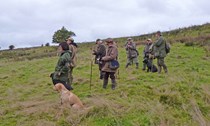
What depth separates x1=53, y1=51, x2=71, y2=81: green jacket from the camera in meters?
9.92

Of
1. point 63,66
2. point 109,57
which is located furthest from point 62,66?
point 109,57

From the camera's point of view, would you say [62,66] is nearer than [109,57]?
Yes

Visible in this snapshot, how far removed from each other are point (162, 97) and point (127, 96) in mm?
1108

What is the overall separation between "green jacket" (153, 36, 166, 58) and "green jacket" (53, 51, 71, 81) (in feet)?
17.4

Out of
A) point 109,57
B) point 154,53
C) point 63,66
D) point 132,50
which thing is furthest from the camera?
point 132,50

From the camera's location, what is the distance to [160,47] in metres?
14.2

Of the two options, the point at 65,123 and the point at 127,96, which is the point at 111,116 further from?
the point at 127,96

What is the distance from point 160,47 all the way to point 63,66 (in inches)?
224

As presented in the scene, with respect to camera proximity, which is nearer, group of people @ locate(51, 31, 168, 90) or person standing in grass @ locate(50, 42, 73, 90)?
person standing in grass @ locate(50, 42, 73, 90)

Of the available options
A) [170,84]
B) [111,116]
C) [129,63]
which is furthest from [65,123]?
[129,63]

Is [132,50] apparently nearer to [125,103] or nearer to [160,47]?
[160,47]

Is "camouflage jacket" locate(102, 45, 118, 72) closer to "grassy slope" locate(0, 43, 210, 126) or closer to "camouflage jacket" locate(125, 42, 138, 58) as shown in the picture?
"grassy slope" locate(0, 43, 210, 126)

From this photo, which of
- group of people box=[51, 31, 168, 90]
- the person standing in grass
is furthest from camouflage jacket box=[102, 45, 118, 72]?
the person standing in grass

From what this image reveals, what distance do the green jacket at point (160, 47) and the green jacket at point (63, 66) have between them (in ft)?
17.4
